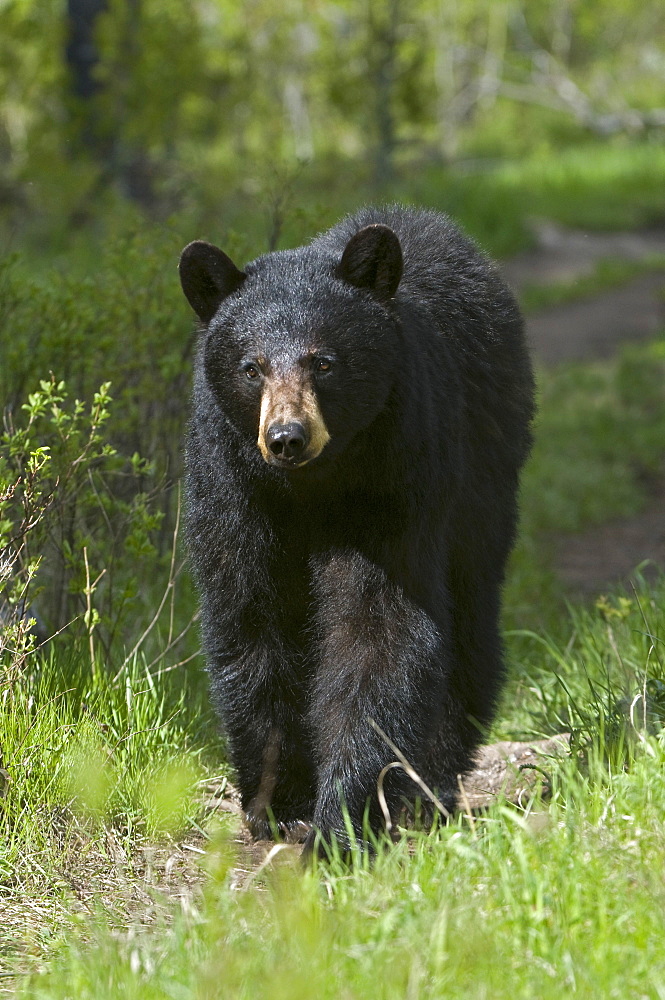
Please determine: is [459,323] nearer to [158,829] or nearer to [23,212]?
[158,829]

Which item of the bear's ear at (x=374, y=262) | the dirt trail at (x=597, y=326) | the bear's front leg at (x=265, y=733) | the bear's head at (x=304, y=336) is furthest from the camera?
the dirt trail at (x=597, y=326)

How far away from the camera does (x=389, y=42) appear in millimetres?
15469

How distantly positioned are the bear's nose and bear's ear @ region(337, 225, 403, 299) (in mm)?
553

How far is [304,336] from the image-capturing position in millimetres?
3207

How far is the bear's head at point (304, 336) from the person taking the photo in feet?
10.3

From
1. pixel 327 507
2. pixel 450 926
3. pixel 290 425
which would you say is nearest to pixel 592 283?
pixel 327 507

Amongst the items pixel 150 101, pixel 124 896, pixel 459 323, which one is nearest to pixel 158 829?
pixel 124 896

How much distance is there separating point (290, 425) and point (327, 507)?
414mm

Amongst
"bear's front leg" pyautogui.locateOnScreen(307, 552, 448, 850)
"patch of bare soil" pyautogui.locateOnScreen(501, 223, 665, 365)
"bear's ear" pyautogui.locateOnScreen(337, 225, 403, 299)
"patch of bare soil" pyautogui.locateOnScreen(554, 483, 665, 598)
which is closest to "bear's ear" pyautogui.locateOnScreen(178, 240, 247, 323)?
"bear's ear" pyautogui.locateOnScreen(337, 225, 403, 299)

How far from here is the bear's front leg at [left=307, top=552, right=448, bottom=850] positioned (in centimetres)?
329

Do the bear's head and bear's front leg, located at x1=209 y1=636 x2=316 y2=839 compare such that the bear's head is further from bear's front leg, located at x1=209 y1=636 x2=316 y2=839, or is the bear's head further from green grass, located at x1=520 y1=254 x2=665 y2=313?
green grass, located at x1=520 y1=254 x2=665 y2=313

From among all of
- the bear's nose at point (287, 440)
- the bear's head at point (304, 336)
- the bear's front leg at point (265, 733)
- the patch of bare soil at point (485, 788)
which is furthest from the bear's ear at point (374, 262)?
the patch of bare soil at point (485, 788)

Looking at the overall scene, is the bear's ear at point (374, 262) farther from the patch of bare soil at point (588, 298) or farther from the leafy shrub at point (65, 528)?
the patch of bare soil at point (588, 298)

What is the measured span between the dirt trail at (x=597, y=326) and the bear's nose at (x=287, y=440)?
190cm
